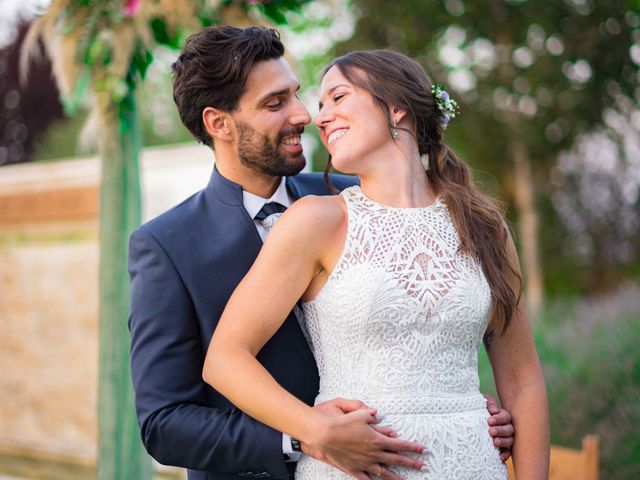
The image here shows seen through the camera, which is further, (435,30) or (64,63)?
(435,30)

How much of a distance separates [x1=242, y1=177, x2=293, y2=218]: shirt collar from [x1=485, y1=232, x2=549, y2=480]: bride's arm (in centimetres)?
77

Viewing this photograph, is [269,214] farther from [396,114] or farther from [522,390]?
[522,390]

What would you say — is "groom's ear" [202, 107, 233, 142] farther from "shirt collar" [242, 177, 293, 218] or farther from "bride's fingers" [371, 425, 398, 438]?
"bride's fingers" [371, 425, 398, 438]

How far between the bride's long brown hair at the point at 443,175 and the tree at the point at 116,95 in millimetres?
1470

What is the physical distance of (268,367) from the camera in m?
2.38

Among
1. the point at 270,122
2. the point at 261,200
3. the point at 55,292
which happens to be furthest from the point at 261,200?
the point at 55,292

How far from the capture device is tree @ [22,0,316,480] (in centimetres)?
367

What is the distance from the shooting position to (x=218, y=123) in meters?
2.83

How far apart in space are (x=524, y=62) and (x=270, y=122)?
909 centimetres

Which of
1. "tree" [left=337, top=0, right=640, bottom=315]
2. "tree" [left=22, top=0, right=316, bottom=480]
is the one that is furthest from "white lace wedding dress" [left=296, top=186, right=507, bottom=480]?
"tree" [left=337, top=0, right=640, bottom=315]

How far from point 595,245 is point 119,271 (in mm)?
10513

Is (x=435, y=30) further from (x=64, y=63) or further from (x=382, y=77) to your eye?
(x=382, y=77)

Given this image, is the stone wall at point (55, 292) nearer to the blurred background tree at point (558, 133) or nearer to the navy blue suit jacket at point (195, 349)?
the blurred background tree at point (558, 133)

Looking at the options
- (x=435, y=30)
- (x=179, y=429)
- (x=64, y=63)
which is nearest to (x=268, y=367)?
(x=179, y=429)
